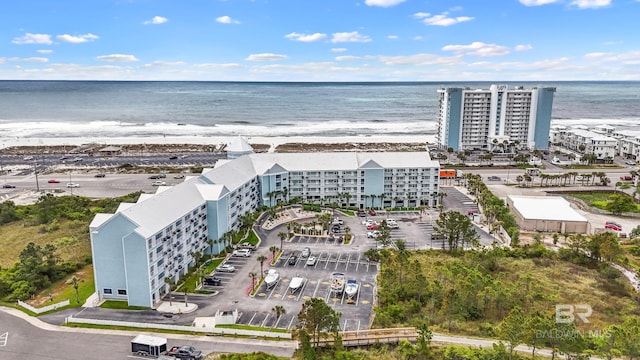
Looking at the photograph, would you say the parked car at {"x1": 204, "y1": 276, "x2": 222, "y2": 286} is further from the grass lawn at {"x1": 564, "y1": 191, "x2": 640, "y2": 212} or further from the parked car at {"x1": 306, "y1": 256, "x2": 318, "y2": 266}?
the grass lawn at {"x1": 564, "y1": 191, "x2": 640, "y2": 212}

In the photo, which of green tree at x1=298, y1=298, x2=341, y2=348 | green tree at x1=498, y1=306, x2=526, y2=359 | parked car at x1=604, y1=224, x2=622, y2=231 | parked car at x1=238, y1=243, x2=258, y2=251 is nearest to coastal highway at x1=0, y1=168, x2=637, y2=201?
parked car at x1=604, y1=224, x2=622, y2=231

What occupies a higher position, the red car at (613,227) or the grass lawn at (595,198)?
the grass lawn at (595,198)

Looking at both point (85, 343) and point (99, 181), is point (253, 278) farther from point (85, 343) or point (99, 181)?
point (99, 181)

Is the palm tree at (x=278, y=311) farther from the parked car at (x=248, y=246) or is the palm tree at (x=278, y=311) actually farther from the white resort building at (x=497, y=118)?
the white resort building at (x=497, y=118)

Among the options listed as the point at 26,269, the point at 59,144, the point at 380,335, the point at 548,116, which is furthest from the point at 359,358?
the point at 59,144

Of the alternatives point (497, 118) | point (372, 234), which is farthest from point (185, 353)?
point (497, 118)

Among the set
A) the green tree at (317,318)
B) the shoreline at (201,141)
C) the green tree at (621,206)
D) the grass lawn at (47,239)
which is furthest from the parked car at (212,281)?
the shoreline at (201,141)
